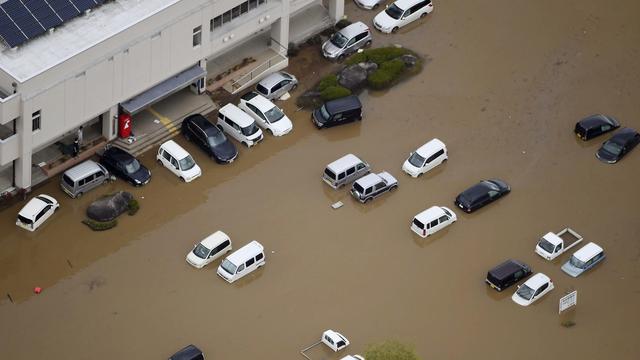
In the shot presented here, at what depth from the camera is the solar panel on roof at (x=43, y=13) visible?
79.1 m

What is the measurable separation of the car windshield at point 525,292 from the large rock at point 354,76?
17.9m

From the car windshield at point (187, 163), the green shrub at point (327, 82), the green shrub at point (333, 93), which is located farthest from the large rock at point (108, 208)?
the green shrub at point (327, 82)

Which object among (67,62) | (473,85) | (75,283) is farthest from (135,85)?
(473,85)

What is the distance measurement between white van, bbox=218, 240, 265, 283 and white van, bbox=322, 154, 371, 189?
276 inches

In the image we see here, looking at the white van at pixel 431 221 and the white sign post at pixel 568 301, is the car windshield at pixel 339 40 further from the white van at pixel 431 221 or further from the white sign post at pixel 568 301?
the white sign post at pixel 568 301

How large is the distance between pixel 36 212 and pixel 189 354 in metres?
12.5

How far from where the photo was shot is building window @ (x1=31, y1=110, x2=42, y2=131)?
76938 mm

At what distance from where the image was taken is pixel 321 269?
77562 millimetres

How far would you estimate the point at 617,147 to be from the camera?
85.4 metres

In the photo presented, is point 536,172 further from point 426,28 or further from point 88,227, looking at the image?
point 88,227

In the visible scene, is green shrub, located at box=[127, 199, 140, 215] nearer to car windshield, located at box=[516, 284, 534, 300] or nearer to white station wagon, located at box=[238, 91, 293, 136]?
white station wagon, located at box=[238, 91, 293, 136]

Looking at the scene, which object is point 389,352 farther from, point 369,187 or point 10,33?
point 10,33

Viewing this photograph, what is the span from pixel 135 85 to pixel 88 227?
833 centimetres

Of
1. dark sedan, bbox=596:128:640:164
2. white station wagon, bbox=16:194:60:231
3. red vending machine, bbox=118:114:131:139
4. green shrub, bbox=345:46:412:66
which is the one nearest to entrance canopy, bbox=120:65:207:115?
red vending machine, bbox=118:114:131:139
